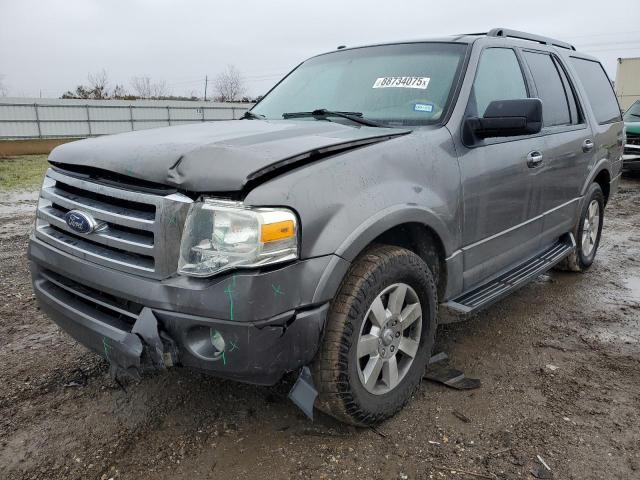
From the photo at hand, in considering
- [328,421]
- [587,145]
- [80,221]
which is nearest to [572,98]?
[587,145]

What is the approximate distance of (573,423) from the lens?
8.27 feet

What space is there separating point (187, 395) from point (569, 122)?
3.44m

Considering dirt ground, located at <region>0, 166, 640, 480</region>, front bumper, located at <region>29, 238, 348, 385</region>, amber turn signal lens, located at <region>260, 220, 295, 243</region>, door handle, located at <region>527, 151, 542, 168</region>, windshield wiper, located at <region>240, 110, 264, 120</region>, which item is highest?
windshield wiper, located at <region>240, 110, 264, 120</region>

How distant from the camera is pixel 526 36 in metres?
3.92

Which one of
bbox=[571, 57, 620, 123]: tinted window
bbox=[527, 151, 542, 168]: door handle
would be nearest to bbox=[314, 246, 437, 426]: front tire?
bbox=[527, 151, 542, 168]: door handle

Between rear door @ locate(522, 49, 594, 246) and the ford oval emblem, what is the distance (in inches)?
108

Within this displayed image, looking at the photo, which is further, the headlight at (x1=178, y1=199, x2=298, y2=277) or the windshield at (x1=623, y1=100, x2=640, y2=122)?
the windshield at (x1=623, y1=100, x2=640, y2=122)

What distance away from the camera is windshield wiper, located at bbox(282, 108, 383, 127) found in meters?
2.84

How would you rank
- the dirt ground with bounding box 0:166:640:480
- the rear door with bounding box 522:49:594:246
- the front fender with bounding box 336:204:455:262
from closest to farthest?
1. the front fender with bounding box 336:204:455:262
2. the dirt ground with bounding box 0:166:640:480
3. the rear door with bounding box 522:49:594:246

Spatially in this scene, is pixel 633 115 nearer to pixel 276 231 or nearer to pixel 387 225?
pixel 387 225

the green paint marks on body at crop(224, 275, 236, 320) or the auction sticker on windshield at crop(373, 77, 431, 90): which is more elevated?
the auction sticker on windshield at crop(373, 77, 431, 90)

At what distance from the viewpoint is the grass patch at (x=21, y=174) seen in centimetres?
1067

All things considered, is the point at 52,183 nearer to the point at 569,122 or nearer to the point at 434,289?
the point at 434,289

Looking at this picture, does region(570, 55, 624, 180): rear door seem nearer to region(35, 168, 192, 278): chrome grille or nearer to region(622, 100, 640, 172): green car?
region(35, 168, 192, 278): chrome grille
